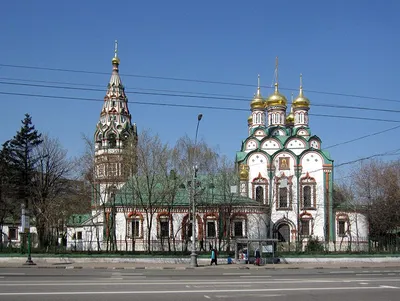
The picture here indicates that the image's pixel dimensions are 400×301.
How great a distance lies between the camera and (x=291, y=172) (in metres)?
54.9

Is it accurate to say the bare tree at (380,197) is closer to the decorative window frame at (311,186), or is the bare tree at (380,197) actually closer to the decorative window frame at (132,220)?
the decorative window frame at (311,186)

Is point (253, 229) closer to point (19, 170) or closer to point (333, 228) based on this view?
point (333, 228)

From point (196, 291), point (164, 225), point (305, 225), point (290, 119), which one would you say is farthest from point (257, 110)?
point (196, 291)

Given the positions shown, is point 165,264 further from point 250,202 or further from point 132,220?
point 250,202

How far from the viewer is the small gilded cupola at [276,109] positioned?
61.2 meters

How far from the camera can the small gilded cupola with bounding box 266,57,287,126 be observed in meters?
61.2

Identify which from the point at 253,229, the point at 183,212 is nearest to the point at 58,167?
the point at 183,212

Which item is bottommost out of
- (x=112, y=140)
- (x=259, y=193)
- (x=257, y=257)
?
(x=257, y=257)

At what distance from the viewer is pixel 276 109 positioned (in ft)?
202

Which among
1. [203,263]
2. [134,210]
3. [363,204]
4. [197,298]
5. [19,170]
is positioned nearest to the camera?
[197,298]

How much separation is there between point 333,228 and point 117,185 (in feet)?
78.6

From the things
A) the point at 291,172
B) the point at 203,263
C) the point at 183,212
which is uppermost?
the point at 291,172

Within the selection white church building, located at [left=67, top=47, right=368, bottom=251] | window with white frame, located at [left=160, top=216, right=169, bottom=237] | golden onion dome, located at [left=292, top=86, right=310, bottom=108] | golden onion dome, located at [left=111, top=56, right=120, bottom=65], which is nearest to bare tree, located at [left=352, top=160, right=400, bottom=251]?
white church building, located at [left=67, top=47, right=368, bottom=251]

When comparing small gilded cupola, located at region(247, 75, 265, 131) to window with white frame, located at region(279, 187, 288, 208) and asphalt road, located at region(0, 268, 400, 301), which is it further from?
asphalt road, located at region(0, 268, 400, 301)
